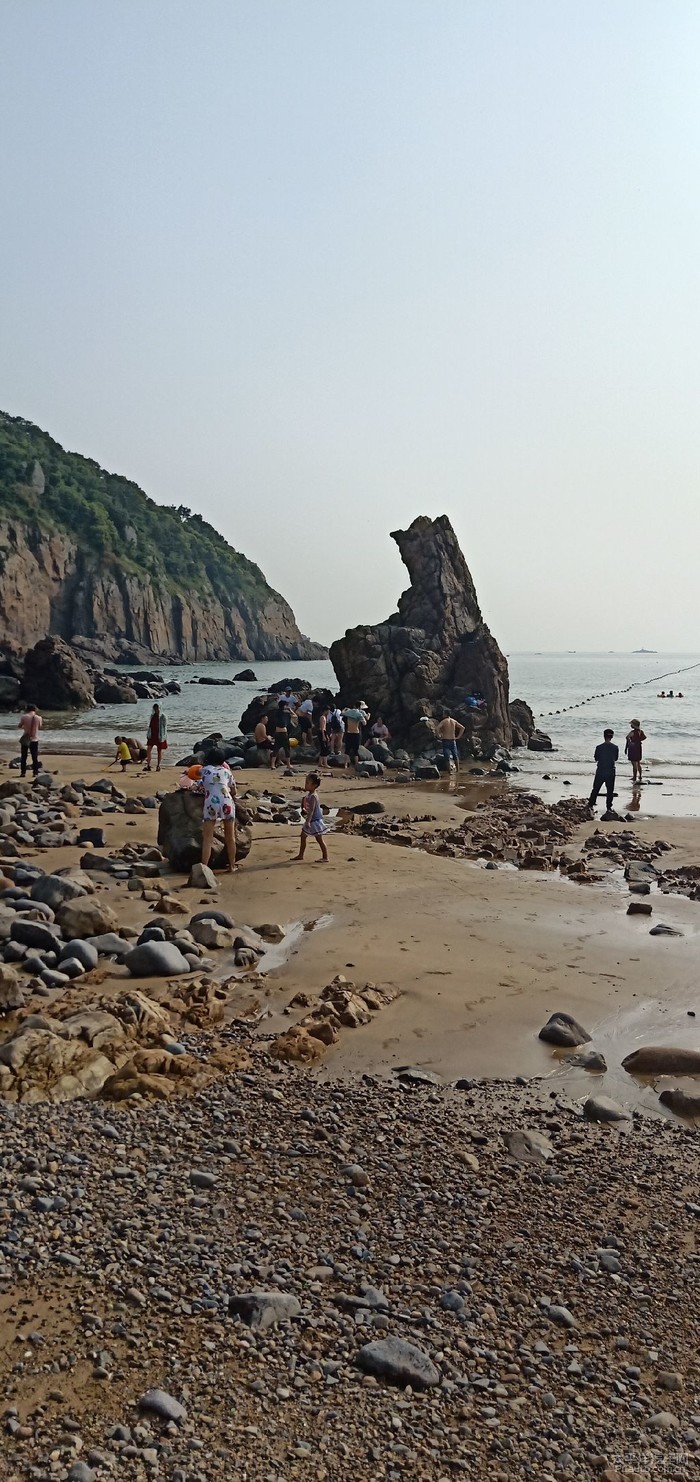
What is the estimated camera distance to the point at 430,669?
33531 mm

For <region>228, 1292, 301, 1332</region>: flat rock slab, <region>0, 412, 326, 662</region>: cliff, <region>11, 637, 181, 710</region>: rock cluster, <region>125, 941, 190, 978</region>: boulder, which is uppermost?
<region>0, 412, 326, 662</region>: cliff

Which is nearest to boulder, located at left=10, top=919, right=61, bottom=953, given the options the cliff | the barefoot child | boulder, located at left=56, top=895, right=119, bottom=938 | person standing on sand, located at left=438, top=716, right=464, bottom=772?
boulder, located at left=56, top=895, right=119, bottom=938

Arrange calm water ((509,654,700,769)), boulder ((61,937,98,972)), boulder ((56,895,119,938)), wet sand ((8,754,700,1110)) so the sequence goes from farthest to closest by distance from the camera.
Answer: calm water ((509,654,700,769))
boulder ((56,895,119,938))
boulder ((61,937,98,972))
wet sand ((8,754,700,1110))

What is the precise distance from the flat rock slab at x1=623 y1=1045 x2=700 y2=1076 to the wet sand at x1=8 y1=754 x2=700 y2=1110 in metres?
0.15

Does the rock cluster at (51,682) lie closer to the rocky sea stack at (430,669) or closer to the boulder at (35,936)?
the rocky sea stack at (430,669)

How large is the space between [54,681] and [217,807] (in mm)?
46165

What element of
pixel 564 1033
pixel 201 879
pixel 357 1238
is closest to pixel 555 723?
pixel 201 879

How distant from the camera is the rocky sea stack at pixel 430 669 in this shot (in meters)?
32.6

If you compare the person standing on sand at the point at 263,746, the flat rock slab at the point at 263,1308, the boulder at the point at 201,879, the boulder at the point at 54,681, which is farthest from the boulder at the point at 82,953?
the boulder at the point at 54,681

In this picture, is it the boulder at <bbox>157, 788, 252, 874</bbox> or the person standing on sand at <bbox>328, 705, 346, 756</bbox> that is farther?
the person standing on sand at <bbox>328, 705, 346, 756</bbox>

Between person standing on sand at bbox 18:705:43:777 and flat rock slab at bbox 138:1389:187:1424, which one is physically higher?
person standing on sand at bbox 18:705:43:777

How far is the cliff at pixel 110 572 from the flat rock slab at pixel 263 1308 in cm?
7909

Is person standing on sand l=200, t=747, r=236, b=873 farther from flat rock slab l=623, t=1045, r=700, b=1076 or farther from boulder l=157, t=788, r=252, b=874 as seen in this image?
flat rock slab l=623, t=1045, r=700, b=1076

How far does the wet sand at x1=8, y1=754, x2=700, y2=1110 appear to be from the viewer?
6879 millimetres
